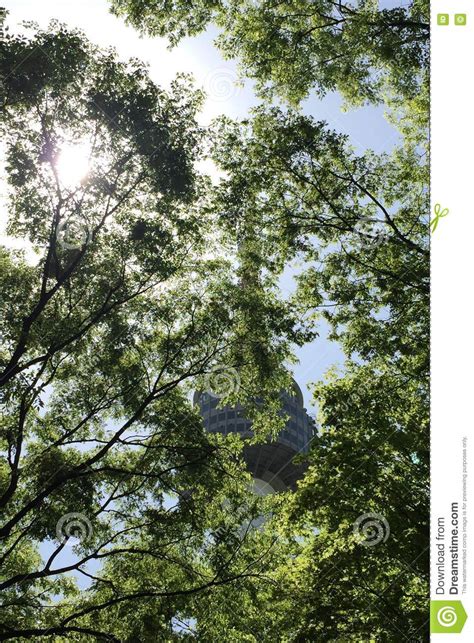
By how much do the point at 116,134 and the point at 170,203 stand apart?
261cm

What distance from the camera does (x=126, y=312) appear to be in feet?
54.9
